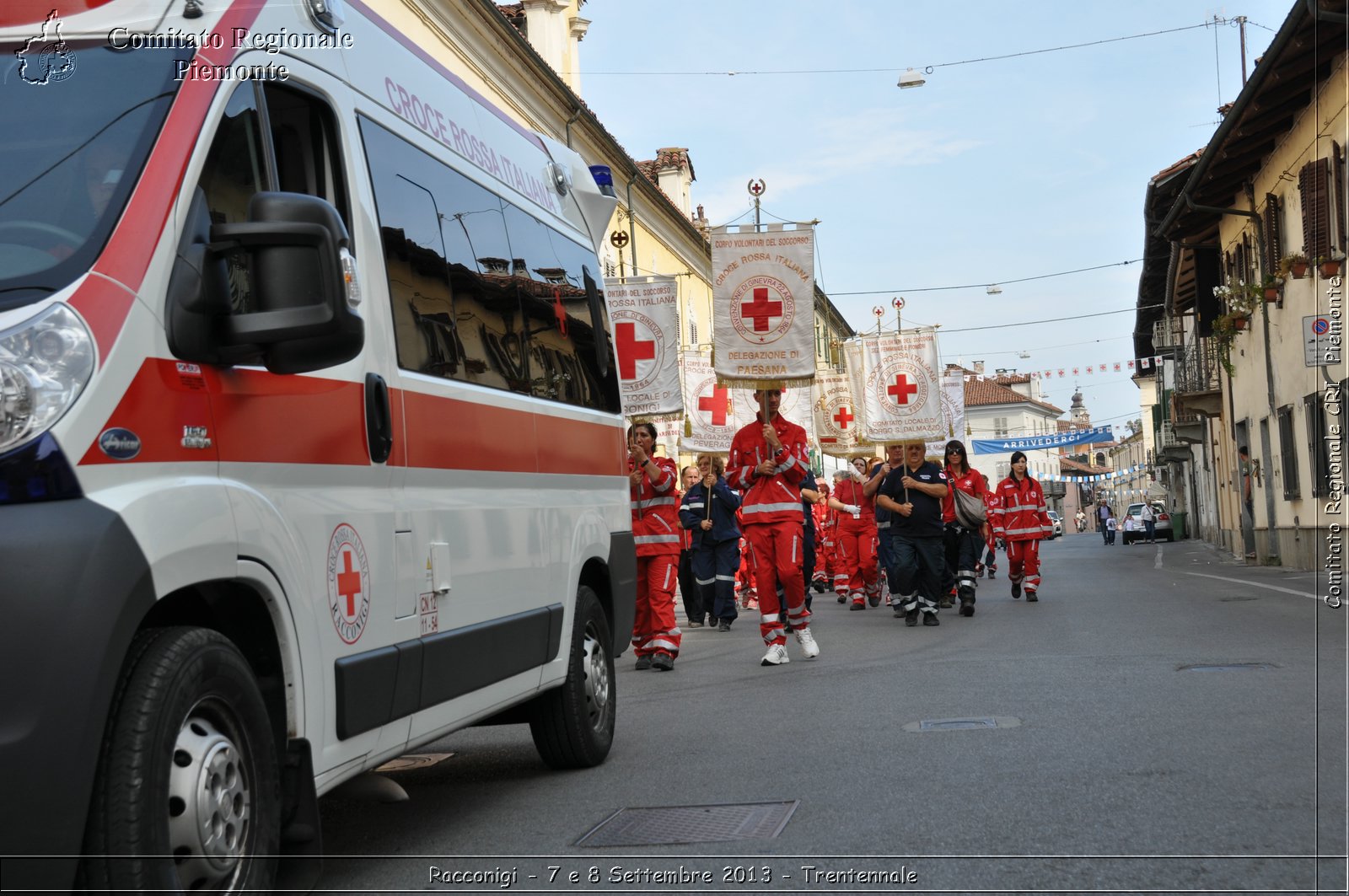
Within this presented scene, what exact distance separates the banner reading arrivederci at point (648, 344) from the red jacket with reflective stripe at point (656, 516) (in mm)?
7068

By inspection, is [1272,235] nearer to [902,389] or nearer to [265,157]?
[902,389]

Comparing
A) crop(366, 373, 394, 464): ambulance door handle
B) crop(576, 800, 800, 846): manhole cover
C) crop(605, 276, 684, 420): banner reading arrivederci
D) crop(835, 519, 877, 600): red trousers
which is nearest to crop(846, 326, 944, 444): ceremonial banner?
crop(835, 519, 877, 600): red trousers

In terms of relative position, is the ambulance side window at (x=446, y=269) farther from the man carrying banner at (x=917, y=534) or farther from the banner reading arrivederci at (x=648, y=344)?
the banner reading arrivederci at (x=648, y=344)

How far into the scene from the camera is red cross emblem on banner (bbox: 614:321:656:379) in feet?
67.1

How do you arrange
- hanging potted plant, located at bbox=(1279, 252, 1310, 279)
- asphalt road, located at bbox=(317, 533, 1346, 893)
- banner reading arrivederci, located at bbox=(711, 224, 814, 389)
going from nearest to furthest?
asphalt road, located at bbox=(317, 533, 1346, 893), banner reading arrivederci, located at bbox=(711, 224, 814, 389), hanging potted plant, located at bbox=(1279, 252, 1310, 279)

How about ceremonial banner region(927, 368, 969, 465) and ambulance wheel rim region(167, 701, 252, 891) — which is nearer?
ambulance wheel rim region(167, 701, 252, 891)

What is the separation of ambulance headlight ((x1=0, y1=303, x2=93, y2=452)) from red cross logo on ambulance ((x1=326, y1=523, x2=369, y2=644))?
4.01 feet

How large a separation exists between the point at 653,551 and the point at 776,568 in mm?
1027

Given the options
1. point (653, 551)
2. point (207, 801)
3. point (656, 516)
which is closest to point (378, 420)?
point (207, 801)

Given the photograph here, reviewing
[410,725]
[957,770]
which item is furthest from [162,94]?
[957,770]

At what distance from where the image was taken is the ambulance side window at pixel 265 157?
4.10 meters

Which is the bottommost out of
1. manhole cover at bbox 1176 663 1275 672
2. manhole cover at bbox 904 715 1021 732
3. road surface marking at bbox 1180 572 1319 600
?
road surface marking at bbox 1180 572 1319 600

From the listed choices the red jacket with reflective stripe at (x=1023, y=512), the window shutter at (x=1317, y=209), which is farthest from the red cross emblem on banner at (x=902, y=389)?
the window shutter at (x=1317, y=209)

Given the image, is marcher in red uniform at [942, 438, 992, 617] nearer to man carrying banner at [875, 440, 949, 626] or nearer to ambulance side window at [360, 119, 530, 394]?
man carrying banner at [875, 440, 949, 626]
